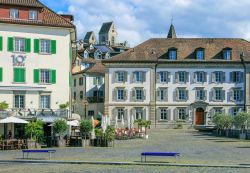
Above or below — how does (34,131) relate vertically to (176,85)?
below

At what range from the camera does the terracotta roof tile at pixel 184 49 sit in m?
82.5

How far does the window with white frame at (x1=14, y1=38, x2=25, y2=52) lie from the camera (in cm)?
5128

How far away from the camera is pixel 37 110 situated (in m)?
50.4

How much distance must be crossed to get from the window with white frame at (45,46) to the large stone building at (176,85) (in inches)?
1152

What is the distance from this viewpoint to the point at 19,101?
51.3 m

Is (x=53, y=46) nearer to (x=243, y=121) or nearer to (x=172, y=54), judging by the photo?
(x=243, y=121)

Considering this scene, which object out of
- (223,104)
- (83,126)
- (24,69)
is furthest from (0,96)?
(223,104)

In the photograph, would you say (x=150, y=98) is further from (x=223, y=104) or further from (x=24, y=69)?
(x=24, y=69)

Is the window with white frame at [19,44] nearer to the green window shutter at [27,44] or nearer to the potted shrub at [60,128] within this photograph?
the green window shutter at [27,44]

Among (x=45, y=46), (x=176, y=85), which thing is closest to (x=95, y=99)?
(x=176, y=85)

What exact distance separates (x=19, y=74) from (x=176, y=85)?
35.5 metres

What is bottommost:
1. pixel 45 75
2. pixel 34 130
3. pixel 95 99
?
pixel 34 130

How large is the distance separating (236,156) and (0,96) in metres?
25.0

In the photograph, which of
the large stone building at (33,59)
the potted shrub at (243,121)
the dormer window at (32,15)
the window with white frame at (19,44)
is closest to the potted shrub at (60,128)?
the large stone building at (33,59)
